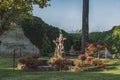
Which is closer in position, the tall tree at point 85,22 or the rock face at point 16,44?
the tall tree at point 85,22

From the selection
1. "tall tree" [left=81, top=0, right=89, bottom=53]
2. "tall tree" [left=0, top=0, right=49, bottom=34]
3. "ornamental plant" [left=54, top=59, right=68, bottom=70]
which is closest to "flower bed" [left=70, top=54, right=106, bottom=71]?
"ornamental plant" [left=54, top=59, right=68, bottom=70]

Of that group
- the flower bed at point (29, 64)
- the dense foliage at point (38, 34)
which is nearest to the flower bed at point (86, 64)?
the flower bed at point (29, 64)

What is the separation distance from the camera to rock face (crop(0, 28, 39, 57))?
38.4m

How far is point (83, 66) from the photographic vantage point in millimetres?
26656

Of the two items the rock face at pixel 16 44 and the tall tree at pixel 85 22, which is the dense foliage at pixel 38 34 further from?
the tall tree at pixel 85 22

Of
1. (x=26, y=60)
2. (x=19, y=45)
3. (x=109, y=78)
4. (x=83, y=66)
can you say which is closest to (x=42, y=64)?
(x=26, y=60)

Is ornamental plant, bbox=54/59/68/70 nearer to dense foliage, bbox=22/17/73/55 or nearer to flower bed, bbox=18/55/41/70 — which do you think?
flower bed, bbox=18/55/41/70

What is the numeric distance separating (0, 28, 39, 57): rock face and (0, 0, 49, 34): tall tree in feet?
40.2

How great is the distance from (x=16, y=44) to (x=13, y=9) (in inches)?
560

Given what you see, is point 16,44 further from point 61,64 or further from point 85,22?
point 61,64

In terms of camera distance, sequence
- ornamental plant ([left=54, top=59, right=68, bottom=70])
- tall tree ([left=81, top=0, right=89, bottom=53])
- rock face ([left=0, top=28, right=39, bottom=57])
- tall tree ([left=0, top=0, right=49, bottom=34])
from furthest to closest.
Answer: rock face ([left=0, top=28, right=39, bottom=57])
tall tree ([left=81, top=0, right=89, bottom=53])
ornamental plant ([left=54, top=59, right=68, bottom=70])
tall tree ([left=0, top=0, right=49, bottom=34])

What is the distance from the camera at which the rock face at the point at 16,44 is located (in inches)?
1511

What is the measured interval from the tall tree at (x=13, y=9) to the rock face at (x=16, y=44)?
12267 mm

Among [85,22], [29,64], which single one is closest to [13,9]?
[29,64]
